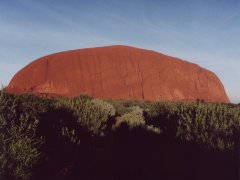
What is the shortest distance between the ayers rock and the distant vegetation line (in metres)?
56.7

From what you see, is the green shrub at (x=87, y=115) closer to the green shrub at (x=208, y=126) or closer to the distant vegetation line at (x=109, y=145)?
the distant vegetation line at (x=109, y=145)

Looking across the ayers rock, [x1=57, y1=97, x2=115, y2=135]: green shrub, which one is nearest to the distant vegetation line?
[x1=57, y1=97, x2=115, y2=135]: green shrub

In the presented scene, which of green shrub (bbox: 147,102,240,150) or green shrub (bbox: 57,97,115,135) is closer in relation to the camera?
green shrub (bbox: 147,102,240,150)

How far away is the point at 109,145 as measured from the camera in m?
19.5

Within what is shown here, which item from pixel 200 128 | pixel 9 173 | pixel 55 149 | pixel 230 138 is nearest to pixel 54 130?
pixel 55 149

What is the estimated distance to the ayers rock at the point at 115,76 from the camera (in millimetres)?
79312

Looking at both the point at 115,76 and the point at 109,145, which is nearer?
the point at 109,145

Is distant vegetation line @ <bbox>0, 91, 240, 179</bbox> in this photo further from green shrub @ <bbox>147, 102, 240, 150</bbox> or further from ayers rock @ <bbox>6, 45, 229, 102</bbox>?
ayers rock @ <bbox>6, 45, 229, 102</bbox>

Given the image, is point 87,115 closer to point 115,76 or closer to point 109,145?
point 109,145

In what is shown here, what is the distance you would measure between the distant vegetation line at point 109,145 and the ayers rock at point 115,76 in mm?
56709

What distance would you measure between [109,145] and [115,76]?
6397cm

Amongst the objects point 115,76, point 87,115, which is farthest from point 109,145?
point 115,76

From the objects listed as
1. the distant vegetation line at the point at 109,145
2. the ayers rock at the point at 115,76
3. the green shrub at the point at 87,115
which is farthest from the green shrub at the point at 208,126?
the ayers rock at the point at 115,76

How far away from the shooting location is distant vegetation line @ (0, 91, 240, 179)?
35.7 feet
